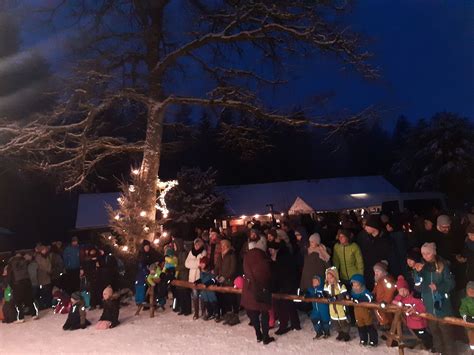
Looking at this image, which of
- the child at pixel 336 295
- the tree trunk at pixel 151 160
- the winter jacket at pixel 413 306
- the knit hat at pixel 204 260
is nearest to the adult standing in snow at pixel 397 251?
the child at pixel 336 295

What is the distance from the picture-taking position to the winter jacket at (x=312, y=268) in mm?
8172

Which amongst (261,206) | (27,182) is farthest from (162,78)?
(27,182)

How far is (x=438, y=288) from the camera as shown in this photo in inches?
254

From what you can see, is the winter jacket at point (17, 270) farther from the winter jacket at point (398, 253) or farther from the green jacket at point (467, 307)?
the green jacket at point (467, 307)

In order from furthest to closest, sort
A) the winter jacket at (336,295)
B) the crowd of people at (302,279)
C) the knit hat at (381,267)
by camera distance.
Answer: the winter jacket at (336,295)
the knit hat at (381,267)
the crowd of people at (302,279)

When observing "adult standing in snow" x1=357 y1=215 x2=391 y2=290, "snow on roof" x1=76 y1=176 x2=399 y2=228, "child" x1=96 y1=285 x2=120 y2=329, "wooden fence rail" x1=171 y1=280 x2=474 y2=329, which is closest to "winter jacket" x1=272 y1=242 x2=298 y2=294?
"wooden fence rail" x1=171 y1=280 x2=474 y2=329

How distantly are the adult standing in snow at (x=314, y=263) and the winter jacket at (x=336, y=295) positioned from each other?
16.4 inches

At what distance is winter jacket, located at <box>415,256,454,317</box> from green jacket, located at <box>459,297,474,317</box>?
27 centimetres

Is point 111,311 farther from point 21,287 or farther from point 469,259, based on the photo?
point 469,259

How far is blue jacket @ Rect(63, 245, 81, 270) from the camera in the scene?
13672 mm

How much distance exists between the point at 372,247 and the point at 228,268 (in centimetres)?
304

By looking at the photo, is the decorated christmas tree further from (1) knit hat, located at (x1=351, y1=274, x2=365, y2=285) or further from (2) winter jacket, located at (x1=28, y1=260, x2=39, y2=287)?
(1) knit hat, located at (x1=351, y1=274, x2=365, y2=285)

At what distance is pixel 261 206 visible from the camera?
29391 mm

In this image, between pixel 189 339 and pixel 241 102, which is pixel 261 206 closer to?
pixel 241 102
